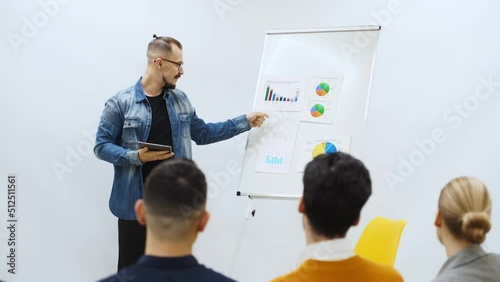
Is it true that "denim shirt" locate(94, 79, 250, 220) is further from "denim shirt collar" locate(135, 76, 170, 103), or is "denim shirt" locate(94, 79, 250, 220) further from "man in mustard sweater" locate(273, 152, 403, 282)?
"man in mustard sweater" locate(273, 152, 403, 282)

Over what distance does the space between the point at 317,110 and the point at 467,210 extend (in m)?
1.44

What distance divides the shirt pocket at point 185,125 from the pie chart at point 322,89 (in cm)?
75

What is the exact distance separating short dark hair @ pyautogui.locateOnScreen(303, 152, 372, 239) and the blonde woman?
27 cm

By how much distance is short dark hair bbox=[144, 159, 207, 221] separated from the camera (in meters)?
1.44

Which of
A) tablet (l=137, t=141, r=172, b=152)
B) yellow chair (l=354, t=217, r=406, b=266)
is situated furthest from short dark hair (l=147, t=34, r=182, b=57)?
yellow chair (l=354, t=217, r=406, b=266)

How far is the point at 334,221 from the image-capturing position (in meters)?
1.52

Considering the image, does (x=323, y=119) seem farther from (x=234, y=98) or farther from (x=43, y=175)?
(x=43, y=175)

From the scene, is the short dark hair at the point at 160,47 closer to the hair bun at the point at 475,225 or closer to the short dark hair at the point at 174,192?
the short dark hair at the point at 174,192

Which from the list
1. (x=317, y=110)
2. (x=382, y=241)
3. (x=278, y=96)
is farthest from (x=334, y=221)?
(x=278, y=96)

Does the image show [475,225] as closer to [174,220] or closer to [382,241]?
[382,241]

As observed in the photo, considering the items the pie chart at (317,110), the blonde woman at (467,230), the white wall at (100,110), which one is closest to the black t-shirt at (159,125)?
the white wall at (100,110)

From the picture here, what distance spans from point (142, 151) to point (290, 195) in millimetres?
Result: 808

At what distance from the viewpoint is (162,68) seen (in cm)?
299

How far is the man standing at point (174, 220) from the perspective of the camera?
4.47 feet
